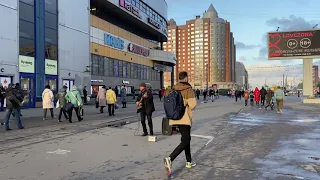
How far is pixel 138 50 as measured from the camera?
1837 inches

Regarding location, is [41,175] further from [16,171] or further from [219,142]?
[219,142]

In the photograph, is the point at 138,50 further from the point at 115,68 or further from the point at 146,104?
the point at 146,104

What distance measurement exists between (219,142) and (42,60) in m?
18.4

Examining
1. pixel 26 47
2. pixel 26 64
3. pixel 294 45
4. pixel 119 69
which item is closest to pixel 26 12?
pixel 26 47

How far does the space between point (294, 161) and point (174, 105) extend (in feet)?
9.52

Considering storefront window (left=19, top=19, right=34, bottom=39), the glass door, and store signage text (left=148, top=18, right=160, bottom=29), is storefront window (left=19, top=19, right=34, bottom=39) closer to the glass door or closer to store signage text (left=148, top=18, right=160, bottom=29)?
the glass door

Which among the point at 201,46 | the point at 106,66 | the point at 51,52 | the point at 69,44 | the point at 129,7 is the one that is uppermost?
the point at 201,46

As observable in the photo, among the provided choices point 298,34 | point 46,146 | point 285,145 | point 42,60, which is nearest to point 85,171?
point 46,146

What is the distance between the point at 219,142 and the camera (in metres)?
9.18

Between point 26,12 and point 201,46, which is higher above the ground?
point 201,46

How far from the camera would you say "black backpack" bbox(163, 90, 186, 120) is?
18.9 ft

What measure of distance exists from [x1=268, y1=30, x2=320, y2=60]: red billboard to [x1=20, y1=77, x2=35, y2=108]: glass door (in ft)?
76.0

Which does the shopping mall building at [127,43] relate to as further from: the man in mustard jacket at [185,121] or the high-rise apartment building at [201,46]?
the high-rise apartment building at [201,46]

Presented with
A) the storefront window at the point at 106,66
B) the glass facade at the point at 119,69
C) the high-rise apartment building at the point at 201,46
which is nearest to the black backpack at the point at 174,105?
the glass facade at the point at 119,69
